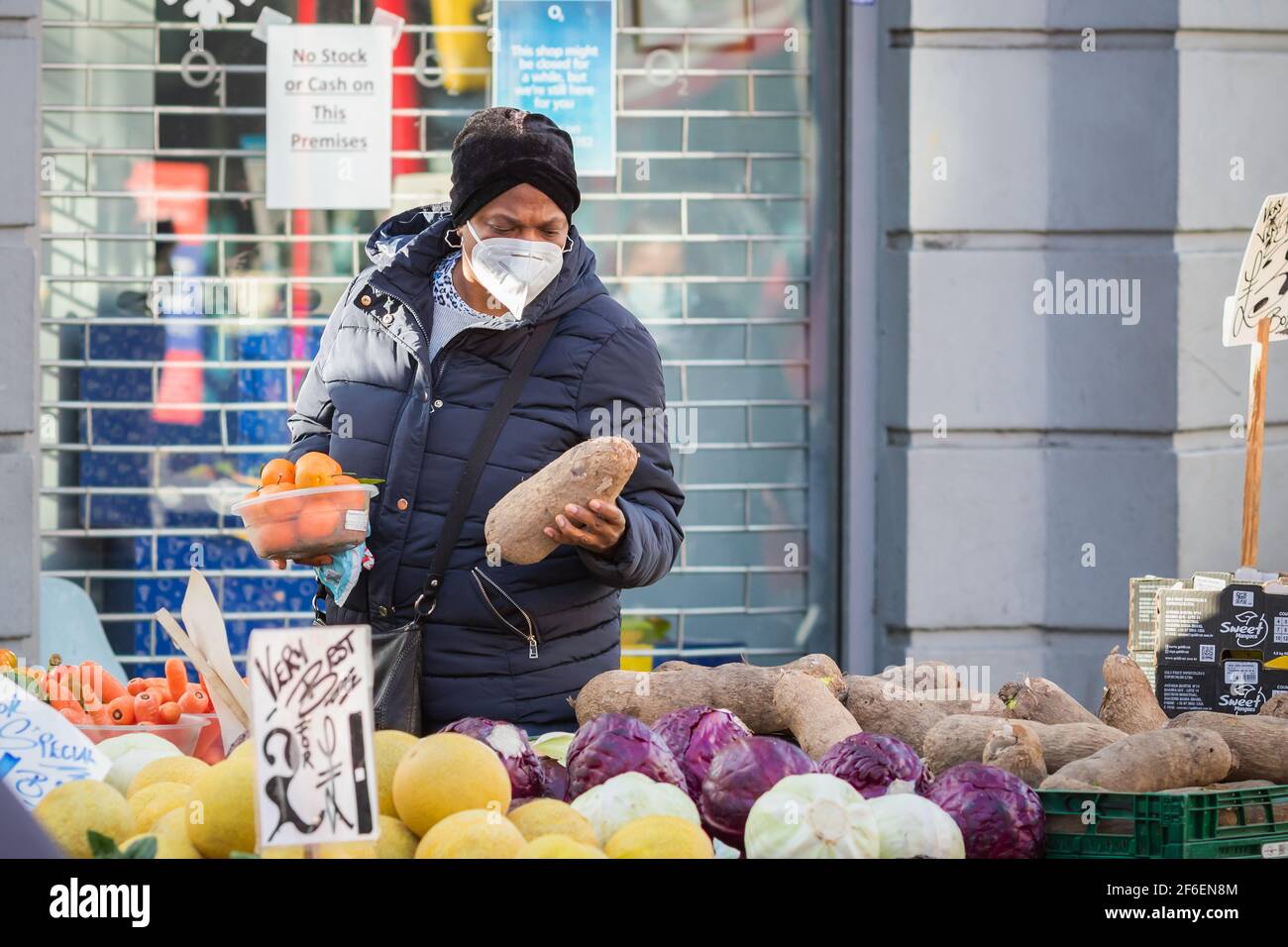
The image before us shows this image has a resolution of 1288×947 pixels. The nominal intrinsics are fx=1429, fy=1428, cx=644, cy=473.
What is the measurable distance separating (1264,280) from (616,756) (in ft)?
8.82

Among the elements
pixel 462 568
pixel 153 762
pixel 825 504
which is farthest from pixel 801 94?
pixel 153 762

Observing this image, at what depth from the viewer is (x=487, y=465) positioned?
3.04m

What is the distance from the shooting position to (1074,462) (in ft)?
18.2

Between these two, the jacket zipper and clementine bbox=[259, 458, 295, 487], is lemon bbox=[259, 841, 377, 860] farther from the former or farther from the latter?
the jacket zipper

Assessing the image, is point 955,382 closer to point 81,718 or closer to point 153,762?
point 81,718

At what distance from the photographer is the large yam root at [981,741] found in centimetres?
238

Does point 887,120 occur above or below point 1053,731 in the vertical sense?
above

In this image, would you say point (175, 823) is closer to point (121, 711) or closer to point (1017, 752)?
point (121, 711)

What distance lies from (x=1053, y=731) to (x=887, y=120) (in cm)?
363

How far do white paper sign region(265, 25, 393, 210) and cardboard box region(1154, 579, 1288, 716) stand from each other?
12.4 ft

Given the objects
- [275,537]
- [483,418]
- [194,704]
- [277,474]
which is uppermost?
[483,418]

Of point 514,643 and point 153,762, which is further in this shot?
point 514,643

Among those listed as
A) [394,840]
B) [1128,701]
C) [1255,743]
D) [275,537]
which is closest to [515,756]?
[394,840]

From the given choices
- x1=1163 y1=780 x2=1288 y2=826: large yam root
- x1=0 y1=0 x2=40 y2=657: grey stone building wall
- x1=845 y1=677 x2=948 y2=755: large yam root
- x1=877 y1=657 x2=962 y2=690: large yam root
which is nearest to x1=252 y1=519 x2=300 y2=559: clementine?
Answer: x1=845 y1=677 x2=948 y2=755: large yam root
